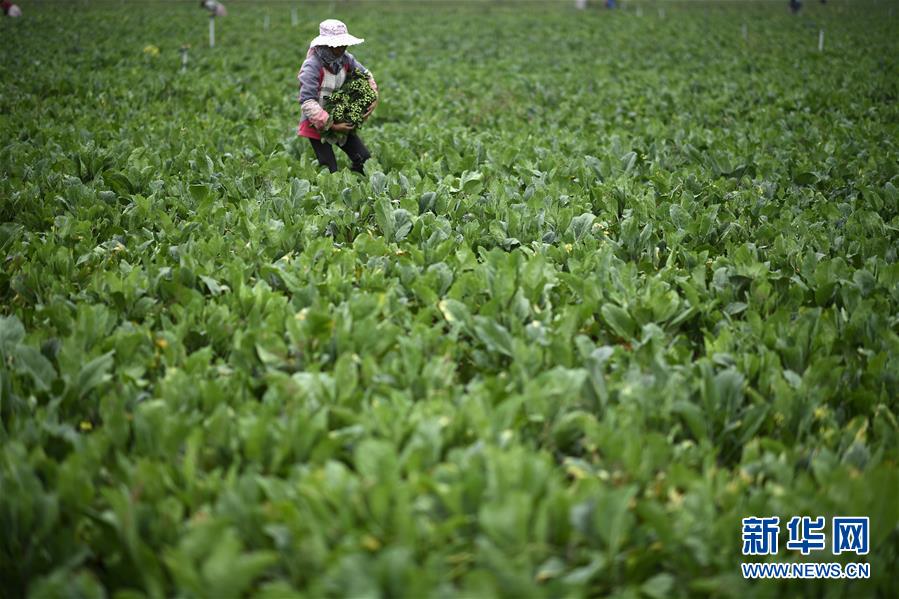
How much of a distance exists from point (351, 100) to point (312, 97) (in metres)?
0.36

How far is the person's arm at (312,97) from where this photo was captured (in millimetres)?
7352

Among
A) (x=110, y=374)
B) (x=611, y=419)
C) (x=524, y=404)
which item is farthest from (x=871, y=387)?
(x=110, y=374)

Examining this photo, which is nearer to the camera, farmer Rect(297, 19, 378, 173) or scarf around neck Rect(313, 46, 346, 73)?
farmer Rect(297, 19, 378, 173)

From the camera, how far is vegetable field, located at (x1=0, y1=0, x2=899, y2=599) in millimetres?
2463

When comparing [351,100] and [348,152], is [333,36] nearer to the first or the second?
[351,100]

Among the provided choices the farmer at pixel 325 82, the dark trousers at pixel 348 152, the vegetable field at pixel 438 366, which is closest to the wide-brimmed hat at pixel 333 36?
the farmer at pixel 325 82

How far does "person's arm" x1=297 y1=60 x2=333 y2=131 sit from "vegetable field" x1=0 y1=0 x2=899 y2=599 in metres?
0.43

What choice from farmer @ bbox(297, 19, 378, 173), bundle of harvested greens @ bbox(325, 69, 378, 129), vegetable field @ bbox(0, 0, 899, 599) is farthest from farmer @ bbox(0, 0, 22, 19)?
bundle of harvested greens @ bbox(325, 69, 378, 129)

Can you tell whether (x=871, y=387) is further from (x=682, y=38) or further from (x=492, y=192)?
(x=682, y=38)

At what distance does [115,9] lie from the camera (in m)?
33.8

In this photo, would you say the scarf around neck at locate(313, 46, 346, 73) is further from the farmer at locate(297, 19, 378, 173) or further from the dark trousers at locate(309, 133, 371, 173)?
the dark trousers at locate(309, 133, 371, 173)

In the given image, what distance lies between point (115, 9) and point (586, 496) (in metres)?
36.5

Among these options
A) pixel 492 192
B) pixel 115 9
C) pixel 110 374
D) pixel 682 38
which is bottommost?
pixel 110 374

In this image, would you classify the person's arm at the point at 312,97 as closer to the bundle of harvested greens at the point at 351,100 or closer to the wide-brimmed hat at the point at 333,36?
the bundle of harvested greens at the point at 351,100
